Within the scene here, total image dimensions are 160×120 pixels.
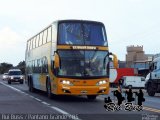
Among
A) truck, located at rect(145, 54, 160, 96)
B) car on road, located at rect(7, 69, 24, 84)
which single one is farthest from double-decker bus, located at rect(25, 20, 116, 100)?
car on road, located at rect(7, 69, 24, 84)

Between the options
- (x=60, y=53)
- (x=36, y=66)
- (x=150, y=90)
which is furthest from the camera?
(x=150, y=90)

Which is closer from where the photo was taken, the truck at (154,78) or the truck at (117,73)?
the truck at (154,78)

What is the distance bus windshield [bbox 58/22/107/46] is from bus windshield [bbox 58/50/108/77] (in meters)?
0.50

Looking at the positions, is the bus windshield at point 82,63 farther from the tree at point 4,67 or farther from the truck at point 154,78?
the tree at point 4,67

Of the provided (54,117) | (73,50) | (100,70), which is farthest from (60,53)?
(54,117)

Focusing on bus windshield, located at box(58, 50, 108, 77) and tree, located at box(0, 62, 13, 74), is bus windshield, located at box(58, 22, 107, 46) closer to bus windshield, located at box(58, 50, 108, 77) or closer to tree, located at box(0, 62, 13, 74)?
bus windshield, located at box(58, 50, 108, 77)

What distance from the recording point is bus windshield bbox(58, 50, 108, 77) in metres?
22.5

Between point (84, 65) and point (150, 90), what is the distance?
36.0ft

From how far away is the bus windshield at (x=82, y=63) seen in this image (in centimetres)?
2247

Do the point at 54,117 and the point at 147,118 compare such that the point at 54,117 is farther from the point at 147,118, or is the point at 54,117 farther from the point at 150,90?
the point at 150,90

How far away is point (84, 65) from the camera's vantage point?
22594mm

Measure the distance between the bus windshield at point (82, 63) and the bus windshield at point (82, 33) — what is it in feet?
1.64

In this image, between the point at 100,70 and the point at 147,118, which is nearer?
the point at 147,118

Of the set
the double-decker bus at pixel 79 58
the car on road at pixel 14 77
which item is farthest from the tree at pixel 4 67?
the double-decker bus at pixel 79 58
